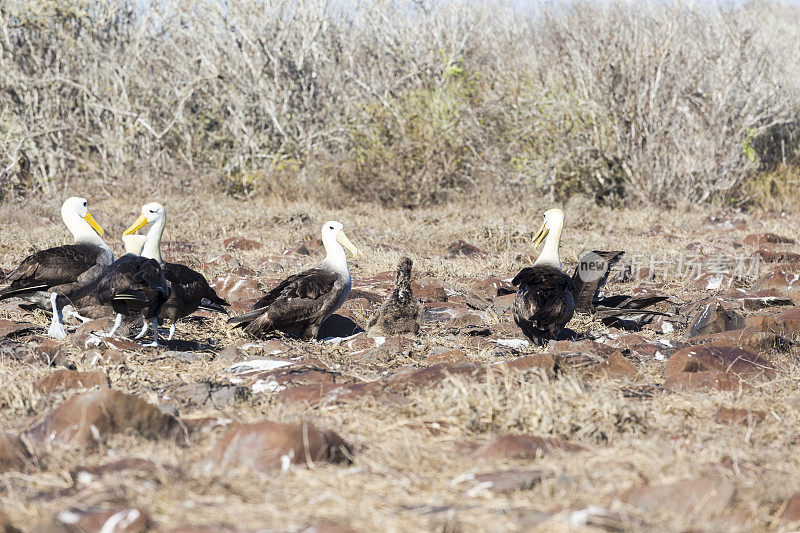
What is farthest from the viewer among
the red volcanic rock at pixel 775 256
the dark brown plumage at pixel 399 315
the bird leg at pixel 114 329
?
the red volcanic rock at pixel 775 256

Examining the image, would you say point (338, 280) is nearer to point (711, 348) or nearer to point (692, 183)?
point (711, 348)

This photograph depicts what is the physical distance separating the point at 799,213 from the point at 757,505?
50.4 feet

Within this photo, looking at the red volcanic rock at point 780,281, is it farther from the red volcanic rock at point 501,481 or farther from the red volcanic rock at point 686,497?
the red volcanic rock at point 501,481

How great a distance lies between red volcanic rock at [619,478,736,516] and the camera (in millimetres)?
2621

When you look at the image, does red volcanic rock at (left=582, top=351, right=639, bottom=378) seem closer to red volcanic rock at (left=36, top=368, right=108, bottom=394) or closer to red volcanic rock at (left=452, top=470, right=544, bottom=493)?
red volcanic rock at (left=452, top=470, right=544, bottom=493)

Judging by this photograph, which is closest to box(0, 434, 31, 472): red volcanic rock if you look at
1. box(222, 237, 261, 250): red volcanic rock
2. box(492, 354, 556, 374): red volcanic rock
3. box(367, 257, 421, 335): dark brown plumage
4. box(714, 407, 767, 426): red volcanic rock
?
box(492, 354, 556, 374): red volcanic rock

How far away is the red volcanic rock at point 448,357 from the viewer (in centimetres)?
530

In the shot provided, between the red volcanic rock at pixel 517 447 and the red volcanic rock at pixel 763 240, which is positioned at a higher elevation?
the red volcanic rock at pixel 517 447

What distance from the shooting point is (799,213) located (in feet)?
53.7

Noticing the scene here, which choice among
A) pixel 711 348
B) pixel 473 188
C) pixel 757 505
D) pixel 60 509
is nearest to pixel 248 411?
pixel 60 509

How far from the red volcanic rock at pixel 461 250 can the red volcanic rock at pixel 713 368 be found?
5.68 meters

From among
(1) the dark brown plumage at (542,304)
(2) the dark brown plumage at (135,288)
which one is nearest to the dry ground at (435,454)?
(1) the dark brown plumage at (542,304)

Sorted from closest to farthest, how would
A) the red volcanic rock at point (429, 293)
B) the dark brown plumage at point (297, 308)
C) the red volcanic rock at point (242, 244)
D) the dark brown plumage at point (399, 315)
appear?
the dark brown plumage at point (297, 308) → the dark brown plumage at point (399, 315) → the red volcanic rock at point (429, 293) → the red volcanic rock at point (242, 244)

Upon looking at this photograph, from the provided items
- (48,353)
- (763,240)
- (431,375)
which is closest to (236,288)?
(48,353)
